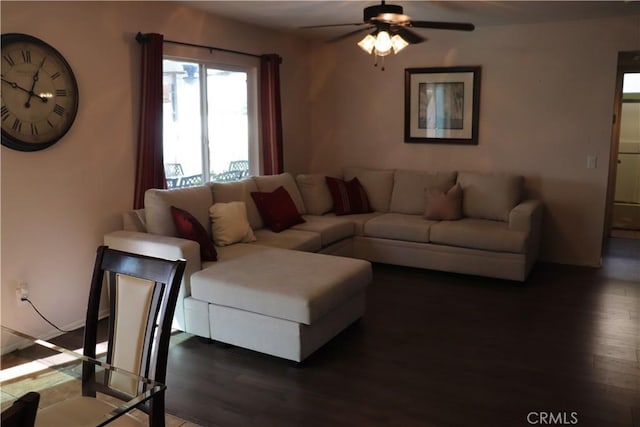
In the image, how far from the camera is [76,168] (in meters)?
3.79

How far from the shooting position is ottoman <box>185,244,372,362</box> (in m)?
3.18

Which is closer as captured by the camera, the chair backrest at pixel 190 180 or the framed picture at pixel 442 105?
the chair backrest at pixel 190 180

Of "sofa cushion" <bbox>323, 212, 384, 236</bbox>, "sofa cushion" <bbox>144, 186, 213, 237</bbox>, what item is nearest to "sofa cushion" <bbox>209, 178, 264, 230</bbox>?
"sofa cushion" <bbox>144, 186, 213, 237</bbox>

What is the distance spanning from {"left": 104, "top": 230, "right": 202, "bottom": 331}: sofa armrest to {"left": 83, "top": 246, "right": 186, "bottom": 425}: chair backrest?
1.42 meters

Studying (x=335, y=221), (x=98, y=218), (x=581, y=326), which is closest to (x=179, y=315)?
(x=98, y=218)

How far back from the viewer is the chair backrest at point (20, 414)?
0.90 m

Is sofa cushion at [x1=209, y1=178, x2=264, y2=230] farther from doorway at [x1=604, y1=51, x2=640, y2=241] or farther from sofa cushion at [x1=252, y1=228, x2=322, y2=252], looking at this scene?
doorway at [x1=604, y1=51, x2=640, y2=241]

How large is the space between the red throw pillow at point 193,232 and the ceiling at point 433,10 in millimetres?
1874

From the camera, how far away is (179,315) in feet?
12.1

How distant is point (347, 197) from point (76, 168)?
9.40 feet

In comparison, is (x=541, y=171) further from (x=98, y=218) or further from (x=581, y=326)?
(x=98, y=218)

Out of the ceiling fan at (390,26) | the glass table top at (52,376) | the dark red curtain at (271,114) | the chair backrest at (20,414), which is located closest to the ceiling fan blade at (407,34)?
the ceiling fan at (390,26)

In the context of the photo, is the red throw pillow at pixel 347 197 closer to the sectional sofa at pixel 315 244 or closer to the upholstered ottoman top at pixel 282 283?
the sectional sofa at pixel 315 244

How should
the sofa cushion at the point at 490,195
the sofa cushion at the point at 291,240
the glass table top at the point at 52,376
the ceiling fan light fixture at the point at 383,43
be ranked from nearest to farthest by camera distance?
the glass table top at the point at 52,376
the ceiling fan light fixture at the point at 383,43
the sofa cushion at the point at 291,240
the sofa cushion at the point at 490,195
